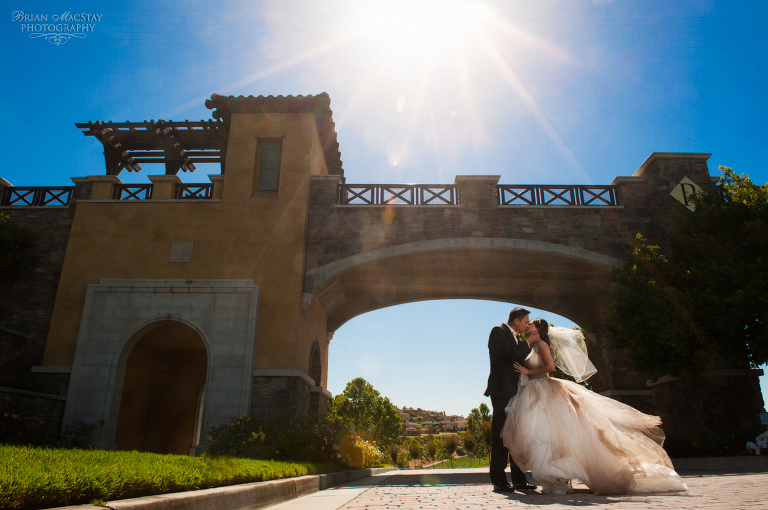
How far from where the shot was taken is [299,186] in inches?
539

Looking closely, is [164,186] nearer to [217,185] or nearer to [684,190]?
[217,185]

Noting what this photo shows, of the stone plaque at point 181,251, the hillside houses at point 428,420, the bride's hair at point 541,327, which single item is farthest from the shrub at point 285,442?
the hillside houses at point 428,420

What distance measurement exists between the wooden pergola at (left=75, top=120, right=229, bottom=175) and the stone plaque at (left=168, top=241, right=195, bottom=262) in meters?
3.47

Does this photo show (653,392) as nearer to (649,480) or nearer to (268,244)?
(649,480)

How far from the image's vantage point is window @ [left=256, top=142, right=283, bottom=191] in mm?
13875

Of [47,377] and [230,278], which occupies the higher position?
[230,278]

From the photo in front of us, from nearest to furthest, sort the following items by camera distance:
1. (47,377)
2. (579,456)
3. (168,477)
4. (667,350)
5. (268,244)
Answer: (168,477) → (579,456) → (667,350) → (47,377) → (268,244)

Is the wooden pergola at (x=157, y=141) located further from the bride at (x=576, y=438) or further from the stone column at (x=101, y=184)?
the bride at (x=576, y=438)

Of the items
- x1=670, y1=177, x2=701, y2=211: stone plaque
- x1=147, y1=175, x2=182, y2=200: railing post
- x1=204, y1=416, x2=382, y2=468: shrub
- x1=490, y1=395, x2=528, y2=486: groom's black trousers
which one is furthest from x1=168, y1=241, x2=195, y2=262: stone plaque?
x1=670, y1=177, x2=701, y2=211: stone plaque

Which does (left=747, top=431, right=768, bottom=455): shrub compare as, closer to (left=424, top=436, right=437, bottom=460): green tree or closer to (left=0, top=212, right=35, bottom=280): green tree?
(left=0, top=212, right=35, bottom=280): green tree

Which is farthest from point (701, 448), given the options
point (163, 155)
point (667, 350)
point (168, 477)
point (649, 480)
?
point (163, 155)

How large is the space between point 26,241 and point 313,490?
39.2 feet

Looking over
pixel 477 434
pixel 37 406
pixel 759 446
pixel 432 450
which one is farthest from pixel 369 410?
pixel 759 446

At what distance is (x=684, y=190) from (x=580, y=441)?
10967 millimetres
